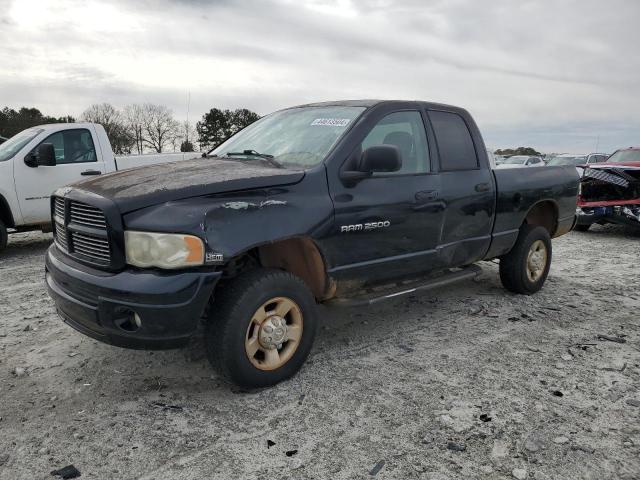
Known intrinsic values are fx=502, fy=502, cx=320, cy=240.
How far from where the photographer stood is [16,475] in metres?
2.42

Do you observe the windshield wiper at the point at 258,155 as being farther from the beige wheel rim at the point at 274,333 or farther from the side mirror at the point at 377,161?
the beige wheel rim at the point at 274,333

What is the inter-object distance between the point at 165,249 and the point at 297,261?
106 centimetres

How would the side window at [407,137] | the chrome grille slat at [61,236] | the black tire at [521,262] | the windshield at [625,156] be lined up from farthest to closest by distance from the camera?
1. the windshield at [625,156]
2. the black tire at [521,262]
3. the side window at [407,137]
4. the chrome grille slat at [61,236]

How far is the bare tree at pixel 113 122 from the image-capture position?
39.5m

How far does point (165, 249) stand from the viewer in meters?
2.77

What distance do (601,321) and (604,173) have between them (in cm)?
597

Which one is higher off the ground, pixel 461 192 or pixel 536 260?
pixel 461 192

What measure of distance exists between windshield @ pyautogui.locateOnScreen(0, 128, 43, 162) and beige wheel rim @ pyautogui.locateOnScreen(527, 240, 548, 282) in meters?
7.08

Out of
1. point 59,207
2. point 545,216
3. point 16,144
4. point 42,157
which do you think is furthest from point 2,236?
point 545,216

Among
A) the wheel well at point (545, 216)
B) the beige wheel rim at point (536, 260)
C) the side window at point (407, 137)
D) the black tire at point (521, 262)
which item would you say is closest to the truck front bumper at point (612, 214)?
the wheel well at point (545, 216)

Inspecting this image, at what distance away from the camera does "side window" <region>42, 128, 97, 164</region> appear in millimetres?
7664

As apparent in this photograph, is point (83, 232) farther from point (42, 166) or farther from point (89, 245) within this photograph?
point (42, 166)

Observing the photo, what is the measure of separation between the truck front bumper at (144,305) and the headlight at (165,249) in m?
0.06

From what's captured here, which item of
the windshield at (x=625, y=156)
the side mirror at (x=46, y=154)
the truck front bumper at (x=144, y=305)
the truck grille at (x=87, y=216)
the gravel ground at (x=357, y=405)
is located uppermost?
the side mirror at (x=46, y=154)
